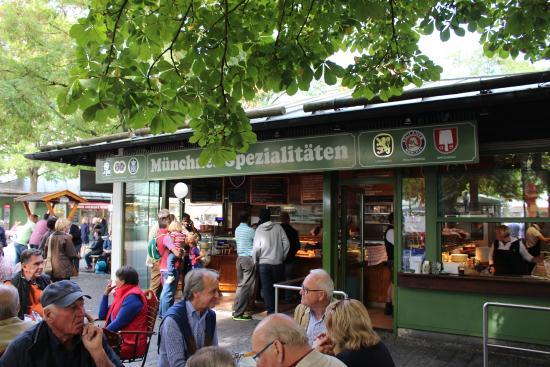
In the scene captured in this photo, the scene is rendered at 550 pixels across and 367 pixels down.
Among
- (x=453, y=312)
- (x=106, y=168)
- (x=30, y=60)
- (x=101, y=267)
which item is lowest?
(x=101, y=267)

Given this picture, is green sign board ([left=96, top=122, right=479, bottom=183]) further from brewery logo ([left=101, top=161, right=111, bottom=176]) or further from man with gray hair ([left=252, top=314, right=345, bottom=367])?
man with gray hair ([left=252, top=314, right=345, bottom=367])

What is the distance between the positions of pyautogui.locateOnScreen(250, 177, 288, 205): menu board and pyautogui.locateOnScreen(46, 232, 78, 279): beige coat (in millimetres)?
3999

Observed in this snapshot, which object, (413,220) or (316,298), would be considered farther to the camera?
(413,220)

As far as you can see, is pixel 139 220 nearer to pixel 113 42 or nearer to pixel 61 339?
pixel 113 42

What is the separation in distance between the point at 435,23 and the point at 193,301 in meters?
4.04

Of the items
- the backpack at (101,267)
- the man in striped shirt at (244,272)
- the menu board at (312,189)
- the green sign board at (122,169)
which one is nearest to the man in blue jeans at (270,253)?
the man in striped shirt at (244,272)

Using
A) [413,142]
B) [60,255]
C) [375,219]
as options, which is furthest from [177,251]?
[413,142]

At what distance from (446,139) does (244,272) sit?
4314 mm

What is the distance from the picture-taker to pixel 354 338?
10.4 feet

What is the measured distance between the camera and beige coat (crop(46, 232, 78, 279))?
8.73 meters

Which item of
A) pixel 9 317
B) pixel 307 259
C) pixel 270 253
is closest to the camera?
pixel 9 317

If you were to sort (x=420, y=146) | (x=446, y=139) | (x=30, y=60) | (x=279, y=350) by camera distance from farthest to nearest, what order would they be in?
(x=30, y=60), (x=420, y=146), (x=446, y=139), (x=279, y=350)

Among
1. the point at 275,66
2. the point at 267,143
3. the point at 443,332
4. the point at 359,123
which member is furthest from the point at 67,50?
the point at 443,332

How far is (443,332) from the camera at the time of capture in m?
6.62
